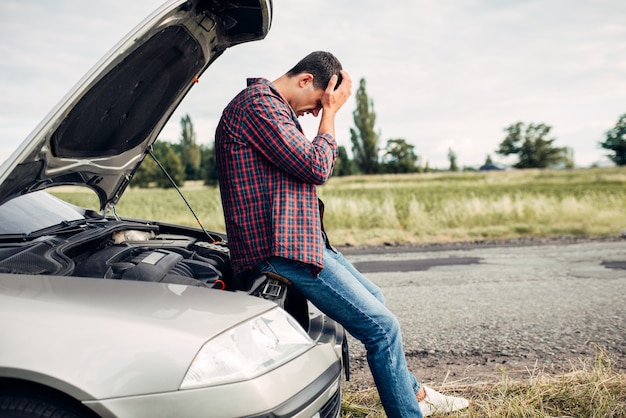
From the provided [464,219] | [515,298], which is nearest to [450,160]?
[464,219]

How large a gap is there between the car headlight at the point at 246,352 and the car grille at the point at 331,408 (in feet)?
0.78

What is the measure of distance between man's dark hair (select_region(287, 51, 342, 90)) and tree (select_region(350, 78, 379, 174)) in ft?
216

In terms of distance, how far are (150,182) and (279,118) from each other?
181 ft

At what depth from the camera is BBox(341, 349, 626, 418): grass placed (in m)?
2.69

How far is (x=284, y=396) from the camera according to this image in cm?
164

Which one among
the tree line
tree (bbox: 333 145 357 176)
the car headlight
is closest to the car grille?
the car headlight

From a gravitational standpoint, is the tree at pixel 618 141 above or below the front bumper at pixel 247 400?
above

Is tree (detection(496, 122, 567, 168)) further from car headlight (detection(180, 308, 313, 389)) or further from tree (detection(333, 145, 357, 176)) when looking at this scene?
car headlight (detection(180, 308, 313, 389))

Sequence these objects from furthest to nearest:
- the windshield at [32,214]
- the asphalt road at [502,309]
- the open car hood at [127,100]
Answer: the asphalt road at [502,309] → the windshield at [32,214] → the open car hood at [127,100]

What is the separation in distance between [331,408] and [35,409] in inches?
38.8

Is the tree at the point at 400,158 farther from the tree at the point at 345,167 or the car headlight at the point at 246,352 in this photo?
the car headlight at the point at 246,352

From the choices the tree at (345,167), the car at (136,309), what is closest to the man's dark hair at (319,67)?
the car at (136,309)

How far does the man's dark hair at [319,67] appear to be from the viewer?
2.33 m

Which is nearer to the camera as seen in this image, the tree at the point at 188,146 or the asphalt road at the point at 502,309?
the asphalt road at the point at 502,309
